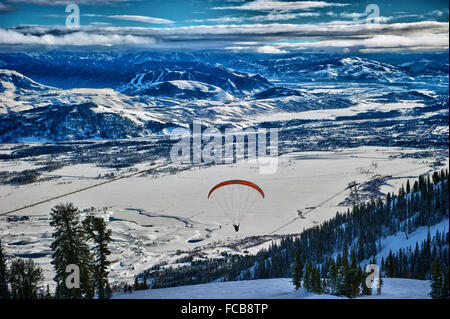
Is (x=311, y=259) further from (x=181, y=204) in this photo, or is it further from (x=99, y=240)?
(x=181, y=204)

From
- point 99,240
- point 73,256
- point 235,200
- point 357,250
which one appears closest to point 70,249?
point 73,256

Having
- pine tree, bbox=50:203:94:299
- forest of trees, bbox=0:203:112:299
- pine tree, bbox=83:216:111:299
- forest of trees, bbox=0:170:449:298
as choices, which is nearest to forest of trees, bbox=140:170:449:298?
forest of trees, bbox=0:170:449:298

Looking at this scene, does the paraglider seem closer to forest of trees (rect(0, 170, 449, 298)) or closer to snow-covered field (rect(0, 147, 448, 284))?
snow-covered field (rect(0, 147, 448, 284))

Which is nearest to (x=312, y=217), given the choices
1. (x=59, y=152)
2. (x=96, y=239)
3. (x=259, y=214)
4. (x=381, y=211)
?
(x=259, y=214)

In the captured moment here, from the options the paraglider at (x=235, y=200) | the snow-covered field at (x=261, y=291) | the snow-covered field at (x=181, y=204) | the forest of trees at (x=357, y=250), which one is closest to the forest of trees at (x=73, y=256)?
the snow-covered field at (x=261, y=291)

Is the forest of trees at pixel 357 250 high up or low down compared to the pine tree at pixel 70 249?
down

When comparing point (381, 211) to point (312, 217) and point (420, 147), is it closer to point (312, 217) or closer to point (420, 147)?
point (312, 217)

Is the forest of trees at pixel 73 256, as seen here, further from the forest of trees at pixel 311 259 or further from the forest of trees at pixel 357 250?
the forest of trees at pixel 357 250
